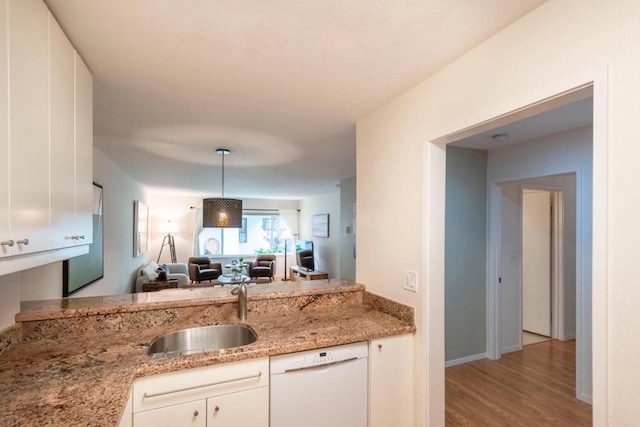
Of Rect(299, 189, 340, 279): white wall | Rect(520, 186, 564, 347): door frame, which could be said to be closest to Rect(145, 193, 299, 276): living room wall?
Rect(299, 189, 340, 279): white wall

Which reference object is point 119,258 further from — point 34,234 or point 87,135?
point 34,234

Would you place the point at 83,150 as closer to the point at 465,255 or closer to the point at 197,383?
the point at 197,383

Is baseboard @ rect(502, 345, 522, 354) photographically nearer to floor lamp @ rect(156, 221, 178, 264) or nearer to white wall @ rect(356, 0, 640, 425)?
white wall @ rect(356, 0, 640, 425)

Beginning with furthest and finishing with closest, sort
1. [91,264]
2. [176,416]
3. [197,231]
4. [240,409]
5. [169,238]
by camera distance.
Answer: [197,231], [169,238], [91,264], [240,409], [176,416]

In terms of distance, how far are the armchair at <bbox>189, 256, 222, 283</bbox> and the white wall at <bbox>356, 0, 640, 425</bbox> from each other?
5956mm

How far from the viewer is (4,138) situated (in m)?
0.88

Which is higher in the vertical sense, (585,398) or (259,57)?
(259,57)

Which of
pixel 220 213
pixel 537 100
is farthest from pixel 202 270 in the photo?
pixel 537 100

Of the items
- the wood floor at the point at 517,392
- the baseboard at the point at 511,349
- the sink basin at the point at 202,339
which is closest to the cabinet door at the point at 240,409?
the sink basin at the point at 202,339

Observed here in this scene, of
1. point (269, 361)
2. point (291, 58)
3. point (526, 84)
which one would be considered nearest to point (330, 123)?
point (291, 58)

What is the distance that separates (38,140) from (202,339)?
1350 millimetres

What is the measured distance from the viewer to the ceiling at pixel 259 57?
3.98ft

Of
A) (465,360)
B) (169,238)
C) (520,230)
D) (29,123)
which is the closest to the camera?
(29,123)

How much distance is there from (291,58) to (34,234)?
4.28 feet
